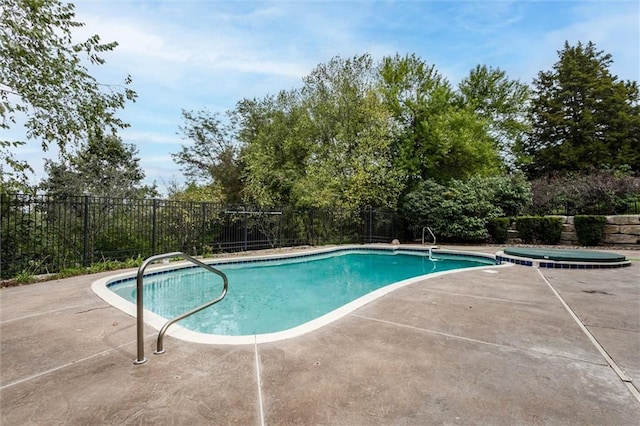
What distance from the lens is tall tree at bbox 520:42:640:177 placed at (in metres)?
20.4

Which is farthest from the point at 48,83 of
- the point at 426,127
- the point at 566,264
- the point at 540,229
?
the point at 540,229

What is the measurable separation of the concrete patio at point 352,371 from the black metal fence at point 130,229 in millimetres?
3359

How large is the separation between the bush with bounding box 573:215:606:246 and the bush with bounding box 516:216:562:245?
0.53m

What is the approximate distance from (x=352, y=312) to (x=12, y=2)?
7.15 meters

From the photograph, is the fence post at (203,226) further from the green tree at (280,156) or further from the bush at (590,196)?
the bush at (590,196)

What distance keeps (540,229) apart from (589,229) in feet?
4.39

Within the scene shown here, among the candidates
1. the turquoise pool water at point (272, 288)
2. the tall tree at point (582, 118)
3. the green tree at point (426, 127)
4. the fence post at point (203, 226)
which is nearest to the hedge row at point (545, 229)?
the turquoise pool water at point (272, 288)

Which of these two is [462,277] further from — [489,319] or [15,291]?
[15,291]

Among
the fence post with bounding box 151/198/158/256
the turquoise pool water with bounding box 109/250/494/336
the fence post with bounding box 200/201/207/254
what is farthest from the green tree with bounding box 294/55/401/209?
the fence post with bounding box 151/198/158/256

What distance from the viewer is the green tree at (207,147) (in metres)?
17.5

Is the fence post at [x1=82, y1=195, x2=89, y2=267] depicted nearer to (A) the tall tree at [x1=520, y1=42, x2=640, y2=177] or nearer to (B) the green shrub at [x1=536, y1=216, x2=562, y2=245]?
(B) the green shrub at [x1=536, y1=216, x2=562, y2=245]

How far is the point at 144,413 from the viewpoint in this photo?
166 centimetres

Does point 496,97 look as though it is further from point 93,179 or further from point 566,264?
point 93,179

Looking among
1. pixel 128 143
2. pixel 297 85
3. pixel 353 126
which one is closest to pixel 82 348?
pixel 353 126
